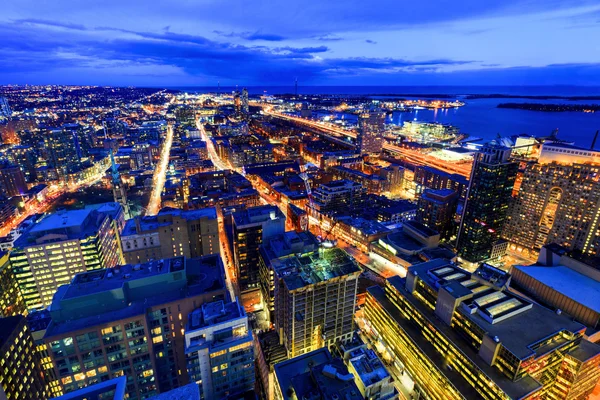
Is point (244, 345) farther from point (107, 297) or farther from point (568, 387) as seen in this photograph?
point (568, 387)

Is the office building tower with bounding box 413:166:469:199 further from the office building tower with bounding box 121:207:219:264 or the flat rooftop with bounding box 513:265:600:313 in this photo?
the office building tower with bounding box 121:207:219:264

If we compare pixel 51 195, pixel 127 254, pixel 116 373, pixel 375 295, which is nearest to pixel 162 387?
pixel 116 373

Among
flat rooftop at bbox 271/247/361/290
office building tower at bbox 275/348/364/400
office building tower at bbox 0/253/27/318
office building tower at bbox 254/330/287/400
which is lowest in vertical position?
office building tower at bbox 254/330/287/400

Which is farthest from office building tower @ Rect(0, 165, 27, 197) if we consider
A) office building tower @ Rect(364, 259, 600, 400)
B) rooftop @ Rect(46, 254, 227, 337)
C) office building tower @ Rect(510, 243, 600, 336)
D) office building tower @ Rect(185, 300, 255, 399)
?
office building tower @ Rect(510, 243, 600, 336)

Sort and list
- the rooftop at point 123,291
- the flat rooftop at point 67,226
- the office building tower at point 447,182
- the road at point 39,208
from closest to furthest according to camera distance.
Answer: the rooftop at point 123,291, the flat rooftop at point 67,226, the road at point 39,208, the office building tower at point 447,182

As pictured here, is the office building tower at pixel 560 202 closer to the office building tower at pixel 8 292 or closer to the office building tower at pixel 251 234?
the office building tower at pixel 251 234

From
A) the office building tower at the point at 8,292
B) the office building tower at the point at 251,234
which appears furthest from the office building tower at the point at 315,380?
the office building tower at the point at 8,292

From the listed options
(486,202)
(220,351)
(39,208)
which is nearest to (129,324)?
(220,351)
